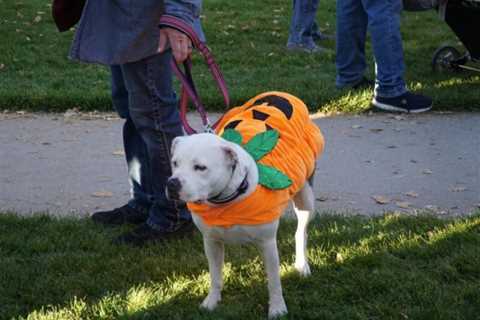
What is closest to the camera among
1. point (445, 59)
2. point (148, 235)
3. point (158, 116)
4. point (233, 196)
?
point (233, 196)

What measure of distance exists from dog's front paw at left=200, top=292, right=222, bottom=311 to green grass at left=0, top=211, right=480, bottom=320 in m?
0.04

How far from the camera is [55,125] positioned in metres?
6.60

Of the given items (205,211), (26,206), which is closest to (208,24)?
(26,206)

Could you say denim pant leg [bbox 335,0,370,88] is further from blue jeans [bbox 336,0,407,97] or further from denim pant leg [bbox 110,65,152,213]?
denim pant leg [bbox 110,65,152,213]

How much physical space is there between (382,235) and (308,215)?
61 centimetres

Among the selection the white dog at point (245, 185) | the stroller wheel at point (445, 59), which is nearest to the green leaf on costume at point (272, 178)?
the white dog at point (245, 185)

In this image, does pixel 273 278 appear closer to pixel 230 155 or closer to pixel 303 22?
pixel 230 155

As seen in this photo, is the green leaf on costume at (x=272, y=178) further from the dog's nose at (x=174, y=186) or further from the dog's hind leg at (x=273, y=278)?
the dog's nose at (x=174, y=186)

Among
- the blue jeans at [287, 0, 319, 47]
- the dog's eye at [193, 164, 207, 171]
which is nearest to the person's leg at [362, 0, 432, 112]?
the blue jeans at [287, 0, 319, 47]

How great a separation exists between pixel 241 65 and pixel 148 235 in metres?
4.88

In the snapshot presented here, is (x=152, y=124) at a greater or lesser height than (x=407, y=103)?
greater

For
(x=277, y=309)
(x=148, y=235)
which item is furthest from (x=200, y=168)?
(x=148, y=235)

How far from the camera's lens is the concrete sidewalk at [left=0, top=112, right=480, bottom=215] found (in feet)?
16.3

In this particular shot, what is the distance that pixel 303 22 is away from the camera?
9250 millimetres
